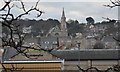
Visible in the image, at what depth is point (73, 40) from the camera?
44.2 meters

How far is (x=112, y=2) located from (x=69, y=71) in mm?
15878

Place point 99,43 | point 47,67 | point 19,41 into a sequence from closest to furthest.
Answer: point 19,41 → point 47,67 → point 99,43

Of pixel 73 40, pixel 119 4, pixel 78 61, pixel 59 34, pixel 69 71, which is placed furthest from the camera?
pixel 59 34

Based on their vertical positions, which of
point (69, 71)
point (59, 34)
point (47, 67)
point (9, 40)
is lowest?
point (59, 34)

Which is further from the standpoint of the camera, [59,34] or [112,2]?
[59,34]

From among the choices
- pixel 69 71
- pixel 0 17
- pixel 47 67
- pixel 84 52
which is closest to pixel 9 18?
pixel 0 17

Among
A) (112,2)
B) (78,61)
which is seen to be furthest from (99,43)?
Answer: (112,2)

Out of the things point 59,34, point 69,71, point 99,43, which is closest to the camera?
point 69,71

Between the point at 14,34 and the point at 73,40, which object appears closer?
the point at 14,34

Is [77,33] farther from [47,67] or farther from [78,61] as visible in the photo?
[47,67]

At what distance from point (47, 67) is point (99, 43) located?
80.2 feet

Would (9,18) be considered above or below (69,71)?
above

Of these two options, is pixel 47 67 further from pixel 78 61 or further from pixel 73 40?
pixel 73 40

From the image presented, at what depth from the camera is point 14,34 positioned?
93.5 inches
